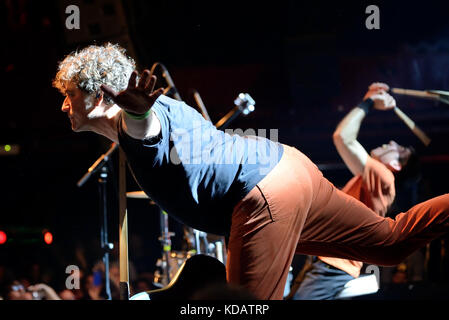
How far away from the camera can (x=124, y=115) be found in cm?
162

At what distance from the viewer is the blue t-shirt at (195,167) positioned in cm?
173

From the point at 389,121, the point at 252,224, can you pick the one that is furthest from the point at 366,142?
the point at 252,224

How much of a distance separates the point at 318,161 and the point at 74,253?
2401mm

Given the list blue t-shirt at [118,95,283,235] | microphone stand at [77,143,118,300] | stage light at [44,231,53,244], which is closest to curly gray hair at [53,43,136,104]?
blue t-shirt at [118,95,283,235]

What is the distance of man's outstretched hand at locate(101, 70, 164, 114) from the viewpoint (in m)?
1.55

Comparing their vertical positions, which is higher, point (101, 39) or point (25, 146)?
point (101, 39)

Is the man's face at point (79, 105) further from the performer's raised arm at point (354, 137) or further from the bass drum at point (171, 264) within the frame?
the bass drum at point (171, 264)

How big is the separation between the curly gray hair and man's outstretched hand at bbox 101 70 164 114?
331 millimetres

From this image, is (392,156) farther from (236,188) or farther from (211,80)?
(236,188)

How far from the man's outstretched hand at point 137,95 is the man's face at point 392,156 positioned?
2267 millimetres

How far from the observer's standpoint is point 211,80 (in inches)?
183

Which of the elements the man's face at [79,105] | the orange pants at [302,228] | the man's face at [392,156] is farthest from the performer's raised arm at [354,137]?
the man's face at [79,105]

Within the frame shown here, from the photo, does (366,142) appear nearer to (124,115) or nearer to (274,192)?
(274,192)

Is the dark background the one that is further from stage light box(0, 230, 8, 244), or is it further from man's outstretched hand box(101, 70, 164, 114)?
man's outstretched hand box(101, 70, 164, 114)
